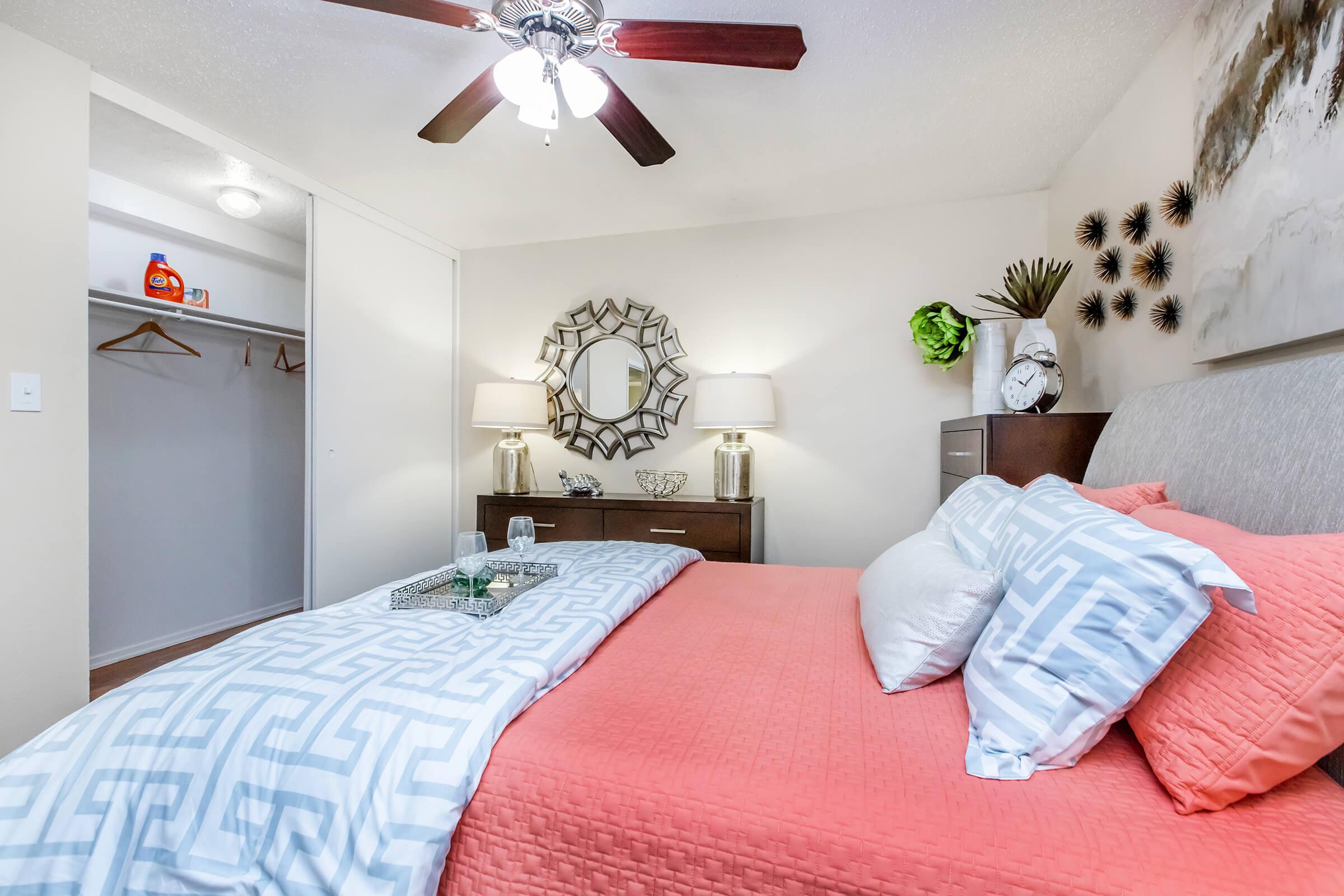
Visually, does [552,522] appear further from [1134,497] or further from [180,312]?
[1134,497]

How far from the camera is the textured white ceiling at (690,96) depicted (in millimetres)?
1824

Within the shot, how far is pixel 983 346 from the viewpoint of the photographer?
2.66 metres

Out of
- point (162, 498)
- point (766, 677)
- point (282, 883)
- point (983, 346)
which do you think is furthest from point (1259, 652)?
point (162, 498)

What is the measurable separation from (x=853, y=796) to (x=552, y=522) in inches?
106

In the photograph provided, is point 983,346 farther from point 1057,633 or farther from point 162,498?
point 162,498

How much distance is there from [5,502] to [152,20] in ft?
5.19

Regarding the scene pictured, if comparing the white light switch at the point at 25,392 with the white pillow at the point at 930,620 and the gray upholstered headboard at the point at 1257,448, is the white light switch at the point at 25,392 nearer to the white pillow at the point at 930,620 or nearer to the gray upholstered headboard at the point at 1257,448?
the white pillow at the point at 930,620

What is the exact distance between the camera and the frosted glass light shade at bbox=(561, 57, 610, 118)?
1633 millimetres

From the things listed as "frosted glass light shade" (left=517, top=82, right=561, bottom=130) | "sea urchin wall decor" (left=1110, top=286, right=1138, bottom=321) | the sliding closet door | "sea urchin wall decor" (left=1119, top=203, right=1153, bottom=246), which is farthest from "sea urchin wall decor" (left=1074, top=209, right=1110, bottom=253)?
the sliding closet door

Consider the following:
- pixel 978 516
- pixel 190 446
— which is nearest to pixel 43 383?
pixel 190 446

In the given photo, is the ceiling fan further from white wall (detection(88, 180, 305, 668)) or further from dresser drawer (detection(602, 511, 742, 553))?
Result: white wall (detection(88, 180, 305, 668))

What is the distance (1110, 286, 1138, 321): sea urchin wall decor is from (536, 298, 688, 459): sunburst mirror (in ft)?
6.79

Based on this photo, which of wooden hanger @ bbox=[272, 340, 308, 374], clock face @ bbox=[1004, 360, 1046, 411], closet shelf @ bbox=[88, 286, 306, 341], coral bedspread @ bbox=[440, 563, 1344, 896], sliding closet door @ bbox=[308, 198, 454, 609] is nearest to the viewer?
coral bedspread @ bbox=[440, 563, 1344, 896]

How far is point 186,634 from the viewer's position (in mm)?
3268
